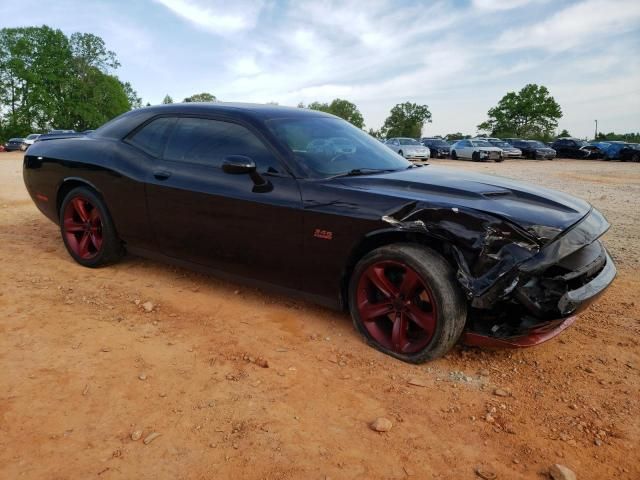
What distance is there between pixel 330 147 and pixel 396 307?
1306 millimetres

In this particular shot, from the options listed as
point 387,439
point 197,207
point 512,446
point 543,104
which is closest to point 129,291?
point 197,207

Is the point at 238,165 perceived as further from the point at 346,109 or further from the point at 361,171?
the point at 346,109

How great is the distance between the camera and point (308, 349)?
2936 millimetres

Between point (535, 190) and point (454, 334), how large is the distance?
1.21 m

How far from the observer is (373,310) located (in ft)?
9.52

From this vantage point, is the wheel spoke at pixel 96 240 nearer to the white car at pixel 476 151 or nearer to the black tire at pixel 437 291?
the black tire at pixel 437 291

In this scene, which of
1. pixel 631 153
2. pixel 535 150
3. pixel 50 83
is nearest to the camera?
pixel 631 153

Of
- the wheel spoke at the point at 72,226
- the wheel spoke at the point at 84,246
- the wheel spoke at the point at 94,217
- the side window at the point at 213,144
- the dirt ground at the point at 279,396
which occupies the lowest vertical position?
the dirt ground at the point at 279,396

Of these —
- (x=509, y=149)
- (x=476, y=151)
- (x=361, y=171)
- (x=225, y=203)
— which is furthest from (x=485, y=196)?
(x=509, y=149)

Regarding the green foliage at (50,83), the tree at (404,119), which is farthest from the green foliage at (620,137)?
the green foliage at (50,83)

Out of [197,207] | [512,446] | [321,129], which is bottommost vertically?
[512,446]

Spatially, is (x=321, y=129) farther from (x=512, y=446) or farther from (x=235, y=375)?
(x=512, y=446)

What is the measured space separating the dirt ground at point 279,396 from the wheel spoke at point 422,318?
0.25 metres

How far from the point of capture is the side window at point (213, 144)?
128 inches
